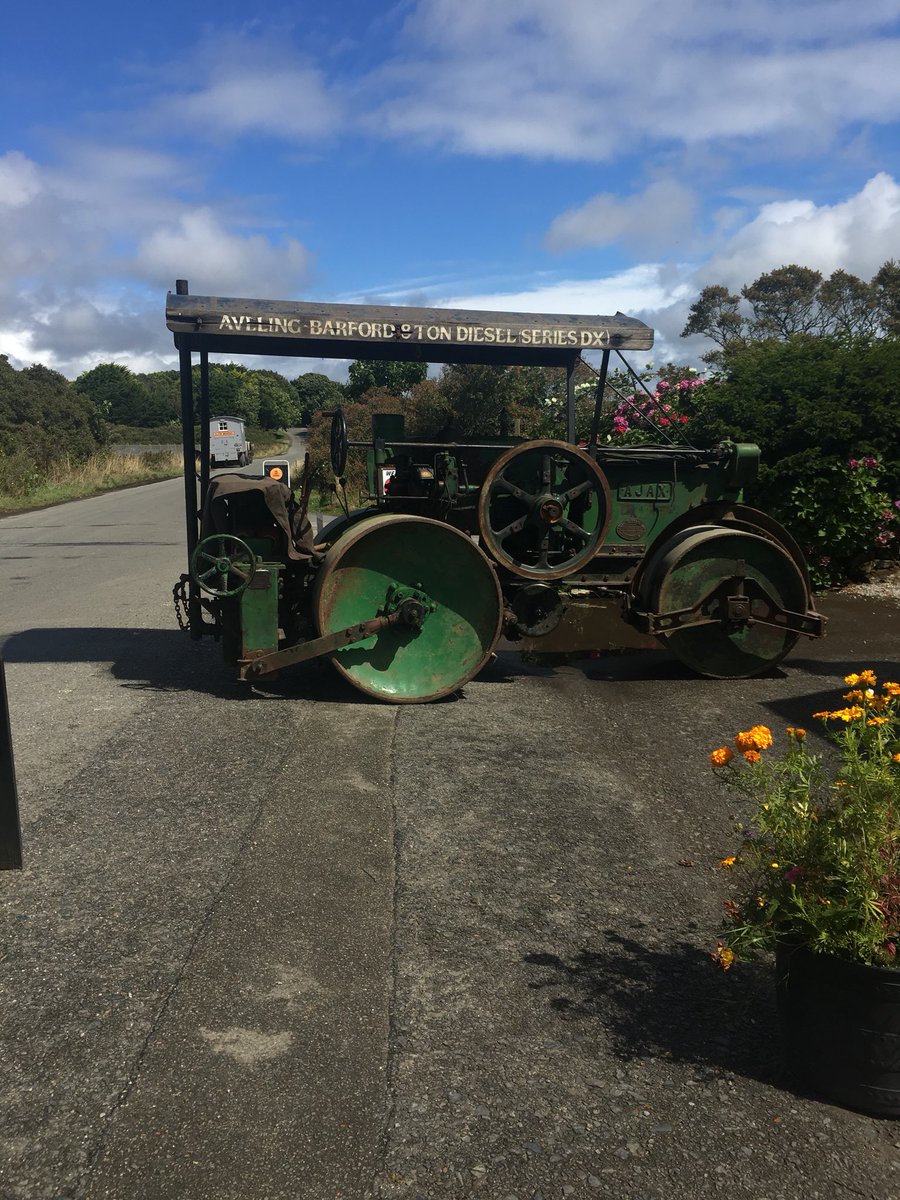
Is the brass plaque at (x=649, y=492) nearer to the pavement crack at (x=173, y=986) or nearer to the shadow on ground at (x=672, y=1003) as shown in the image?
the pavement crack at (x=173, y=986)

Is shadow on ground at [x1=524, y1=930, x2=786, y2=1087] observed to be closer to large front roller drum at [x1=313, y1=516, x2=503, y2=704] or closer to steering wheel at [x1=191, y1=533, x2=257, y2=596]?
large front roller drum at [x1=313, y1=516, x2=503, y2=704]

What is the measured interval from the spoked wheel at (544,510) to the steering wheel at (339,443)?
3.54ft

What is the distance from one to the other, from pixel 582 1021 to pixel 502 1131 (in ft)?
2.04

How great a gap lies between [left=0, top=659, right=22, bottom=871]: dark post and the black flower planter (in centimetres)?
312

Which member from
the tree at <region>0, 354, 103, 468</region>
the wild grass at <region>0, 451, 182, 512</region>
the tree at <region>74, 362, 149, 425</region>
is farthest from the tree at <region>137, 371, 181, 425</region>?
the wild grass at <region>0, 451, 182, 512</region>

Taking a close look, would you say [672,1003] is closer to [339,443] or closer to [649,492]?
[339,443]

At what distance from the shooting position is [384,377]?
32.0 metres

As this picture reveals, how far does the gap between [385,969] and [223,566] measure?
388cm

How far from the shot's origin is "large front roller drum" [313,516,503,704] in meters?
7.30

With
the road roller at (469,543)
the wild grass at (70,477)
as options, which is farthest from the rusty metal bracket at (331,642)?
the wild grass at (70,477)

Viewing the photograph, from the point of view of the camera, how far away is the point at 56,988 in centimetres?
361

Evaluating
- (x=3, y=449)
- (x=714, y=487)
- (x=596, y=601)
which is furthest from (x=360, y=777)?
(x=3, y=449)

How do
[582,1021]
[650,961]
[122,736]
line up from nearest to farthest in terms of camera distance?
1. [582,1021]
2. [650,961]
3. [122,736]

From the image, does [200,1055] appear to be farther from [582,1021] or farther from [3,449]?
[3,449]
